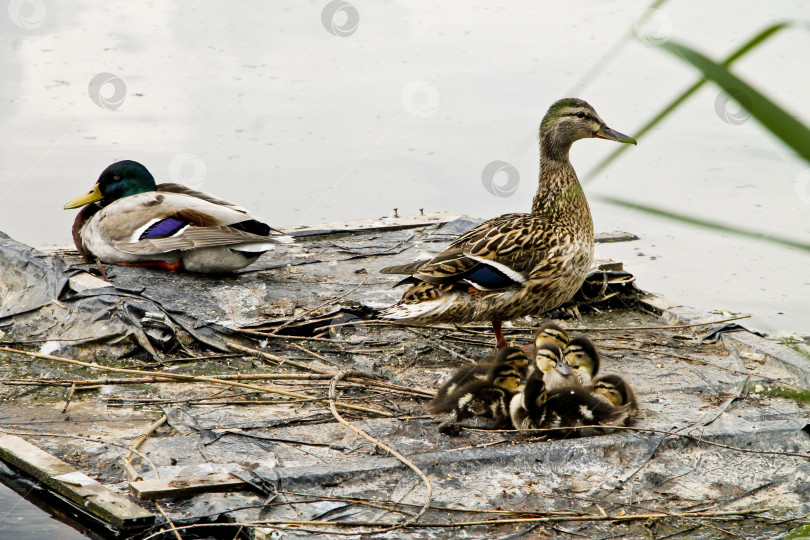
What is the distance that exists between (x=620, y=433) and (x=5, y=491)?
2.32 meters

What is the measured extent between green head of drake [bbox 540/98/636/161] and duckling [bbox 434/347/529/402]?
1.63 metres

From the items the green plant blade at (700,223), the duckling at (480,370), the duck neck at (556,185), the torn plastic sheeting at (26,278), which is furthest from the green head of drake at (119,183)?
the green plant blade at (700,223)

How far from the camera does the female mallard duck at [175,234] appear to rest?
19.1 feet

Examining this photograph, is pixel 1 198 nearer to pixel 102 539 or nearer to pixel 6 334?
pixel 6 334

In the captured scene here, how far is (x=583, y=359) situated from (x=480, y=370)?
51cm

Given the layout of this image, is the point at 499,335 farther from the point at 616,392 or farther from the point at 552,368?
the point at 616,392

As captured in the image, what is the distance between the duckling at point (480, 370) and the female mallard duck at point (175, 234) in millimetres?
2075

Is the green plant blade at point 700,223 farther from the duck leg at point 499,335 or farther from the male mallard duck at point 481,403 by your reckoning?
the duck leg at point 499,335

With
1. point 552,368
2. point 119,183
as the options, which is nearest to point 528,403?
point 552,368

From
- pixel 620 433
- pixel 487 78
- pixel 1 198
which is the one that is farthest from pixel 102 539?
pixel 487 78

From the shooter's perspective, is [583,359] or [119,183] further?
[119,183]

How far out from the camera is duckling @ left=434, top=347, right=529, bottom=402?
402 centimetres

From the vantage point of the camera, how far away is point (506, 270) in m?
4.79

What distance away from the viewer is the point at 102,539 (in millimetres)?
3291
